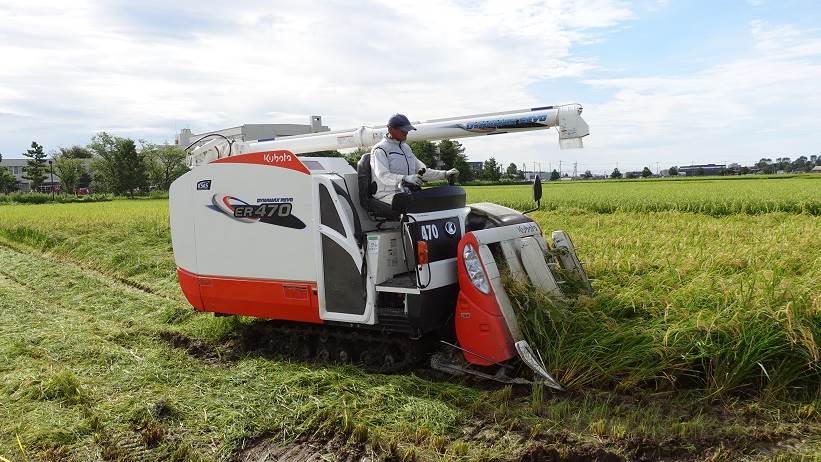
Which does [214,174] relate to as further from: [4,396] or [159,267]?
[159,267]

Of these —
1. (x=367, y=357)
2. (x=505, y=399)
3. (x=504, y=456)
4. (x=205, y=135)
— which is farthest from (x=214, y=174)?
(x=504, y=456)

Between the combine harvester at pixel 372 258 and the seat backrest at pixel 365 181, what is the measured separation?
0.01 meters

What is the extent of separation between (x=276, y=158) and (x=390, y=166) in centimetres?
115

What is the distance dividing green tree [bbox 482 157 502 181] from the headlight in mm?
48129

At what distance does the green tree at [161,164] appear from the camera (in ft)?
217

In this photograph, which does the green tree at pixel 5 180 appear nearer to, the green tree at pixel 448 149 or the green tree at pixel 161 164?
the green tree at pixel 161 164

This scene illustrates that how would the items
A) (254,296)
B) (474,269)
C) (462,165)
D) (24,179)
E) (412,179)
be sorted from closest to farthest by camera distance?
(474,269) < (412,179) < (254,296) < (462,165) < (24,179)

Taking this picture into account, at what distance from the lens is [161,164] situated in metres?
69.4

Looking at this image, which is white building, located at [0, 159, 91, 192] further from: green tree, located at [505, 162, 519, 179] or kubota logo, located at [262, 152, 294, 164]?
kubota logo, located at [262, 152, 294, 164]

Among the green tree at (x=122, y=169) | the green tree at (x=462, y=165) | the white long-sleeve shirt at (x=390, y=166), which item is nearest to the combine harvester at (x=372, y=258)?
the white long-sleeve shirt at (x=390, y=166)

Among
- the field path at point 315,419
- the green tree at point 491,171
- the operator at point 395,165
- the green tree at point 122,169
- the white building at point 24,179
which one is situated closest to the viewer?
the field path at point 315,419

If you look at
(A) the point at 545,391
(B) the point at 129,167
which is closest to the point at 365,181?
(A) the point at 545,391

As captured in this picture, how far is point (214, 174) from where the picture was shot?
700cm

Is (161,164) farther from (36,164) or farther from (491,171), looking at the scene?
(491,171)
